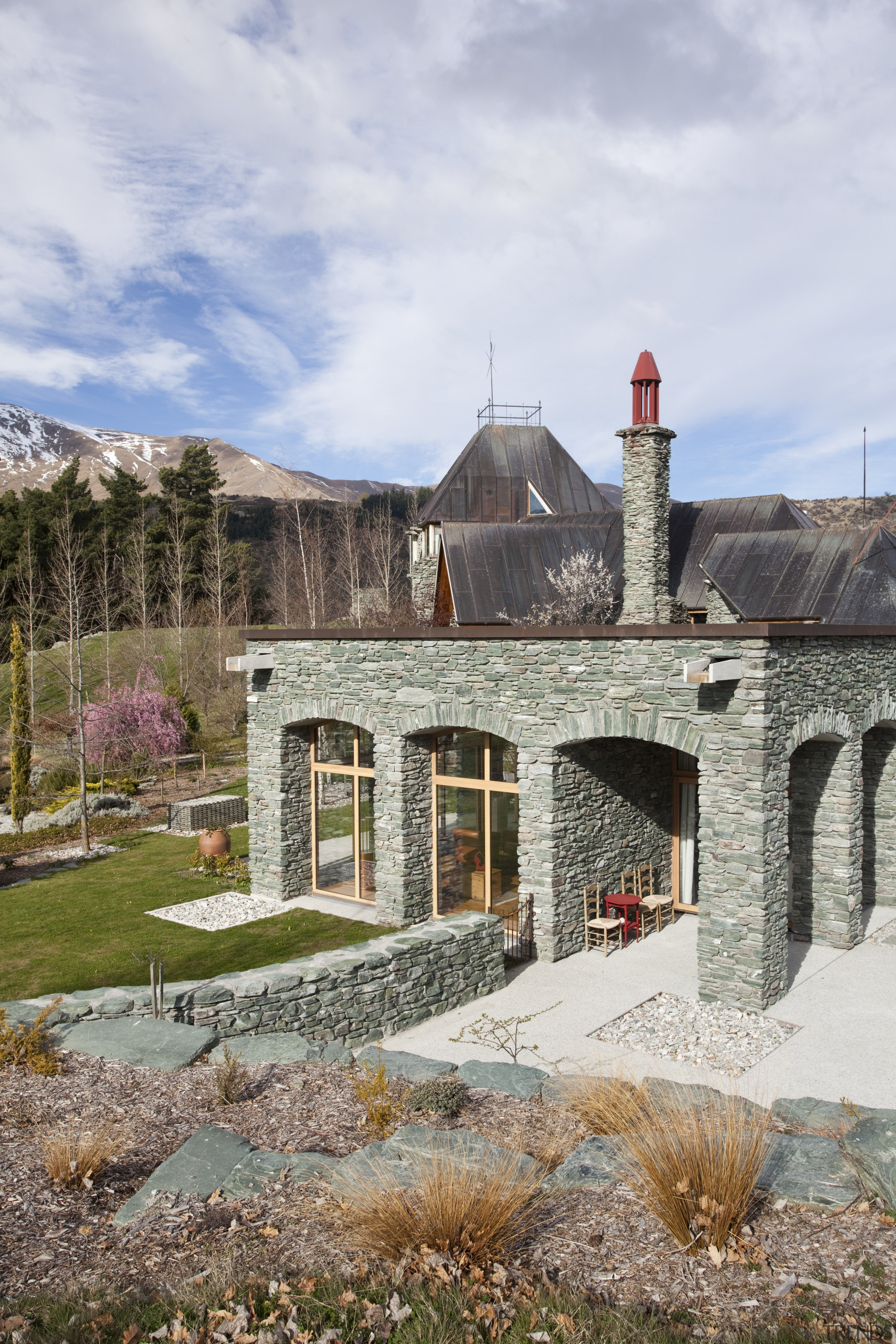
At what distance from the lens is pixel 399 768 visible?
1144 cm

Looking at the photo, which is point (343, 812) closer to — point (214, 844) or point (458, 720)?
point (458, 720)

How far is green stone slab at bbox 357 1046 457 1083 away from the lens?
6.56 metres

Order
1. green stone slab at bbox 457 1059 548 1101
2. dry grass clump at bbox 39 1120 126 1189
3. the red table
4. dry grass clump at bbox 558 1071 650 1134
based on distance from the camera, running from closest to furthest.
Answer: dry grass clump at bbox 39 1120 126 1189 < dry grass clump at bbox 558 1071 650 1134 < green stone slab at bbox 457 1059 548 1101 < the red table

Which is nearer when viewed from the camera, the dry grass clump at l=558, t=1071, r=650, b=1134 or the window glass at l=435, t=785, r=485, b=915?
the dry grass clump at l=558, t=1071, r=650, b=1134

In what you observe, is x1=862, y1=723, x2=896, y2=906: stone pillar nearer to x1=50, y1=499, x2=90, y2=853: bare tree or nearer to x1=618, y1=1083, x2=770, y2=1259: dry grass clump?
x1=618, y1=1083, x2=770, y2=1259: dry grass clump

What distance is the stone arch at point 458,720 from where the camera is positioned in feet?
34.4

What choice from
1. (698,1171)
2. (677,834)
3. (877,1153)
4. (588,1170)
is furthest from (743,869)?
(698,1171)

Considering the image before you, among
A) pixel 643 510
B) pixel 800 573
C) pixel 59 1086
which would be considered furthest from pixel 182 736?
pixel 59 1086

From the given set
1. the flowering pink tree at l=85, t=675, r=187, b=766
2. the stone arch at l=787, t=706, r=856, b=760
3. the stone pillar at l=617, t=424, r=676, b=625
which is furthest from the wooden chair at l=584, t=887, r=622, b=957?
the flowering pink tree at l=85, t=675, r=187, b=766

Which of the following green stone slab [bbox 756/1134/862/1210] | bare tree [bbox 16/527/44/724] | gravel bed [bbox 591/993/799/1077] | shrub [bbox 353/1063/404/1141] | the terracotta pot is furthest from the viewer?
bare tree [bbox 16/527/44/724]

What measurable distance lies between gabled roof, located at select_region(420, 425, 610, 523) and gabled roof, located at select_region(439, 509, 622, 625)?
5387mm

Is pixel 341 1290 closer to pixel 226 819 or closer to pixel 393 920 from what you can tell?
pixel 393 920

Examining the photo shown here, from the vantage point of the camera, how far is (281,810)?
1277cm

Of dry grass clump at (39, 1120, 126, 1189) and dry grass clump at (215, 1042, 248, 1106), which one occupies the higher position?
dry grass clump at (39, 1120, 126, 1189)
